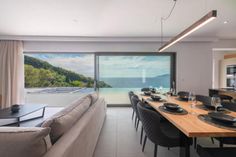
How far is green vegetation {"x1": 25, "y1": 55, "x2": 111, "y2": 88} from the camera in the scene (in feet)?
19.7

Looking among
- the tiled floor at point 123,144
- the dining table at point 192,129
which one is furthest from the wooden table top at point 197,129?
the tiled floor at point 123,144

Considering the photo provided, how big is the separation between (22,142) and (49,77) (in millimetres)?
5613

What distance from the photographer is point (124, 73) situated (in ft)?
20.4

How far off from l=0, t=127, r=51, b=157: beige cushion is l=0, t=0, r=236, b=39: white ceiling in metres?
2.59

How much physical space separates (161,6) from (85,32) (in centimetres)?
261

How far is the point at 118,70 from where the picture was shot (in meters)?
6.18

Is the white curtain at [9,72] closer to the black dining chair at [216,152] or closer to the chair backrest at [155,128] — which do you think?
the chair backrest at [155,128]

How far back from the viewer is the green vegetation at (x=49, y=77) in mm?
6008

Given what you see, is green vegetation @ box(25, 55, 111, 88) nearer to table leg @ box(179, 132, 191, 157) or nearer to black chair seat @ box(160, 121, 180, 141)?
black chair seat @ box(160, 121, 180, 141)

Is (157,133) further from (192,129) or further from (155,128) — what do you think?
(192,129)

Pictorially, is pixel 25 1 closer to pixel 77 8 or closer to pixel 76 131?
pixel 77 8

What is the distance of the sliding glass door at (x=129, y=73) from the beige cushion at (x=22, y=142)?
15.8 ft

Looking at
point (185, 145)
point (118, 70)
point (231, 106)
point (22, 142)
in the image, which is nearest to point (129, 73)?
point (118, 70)

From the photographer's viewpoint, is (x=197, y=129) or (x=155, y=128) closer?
(x=197, y=129)
